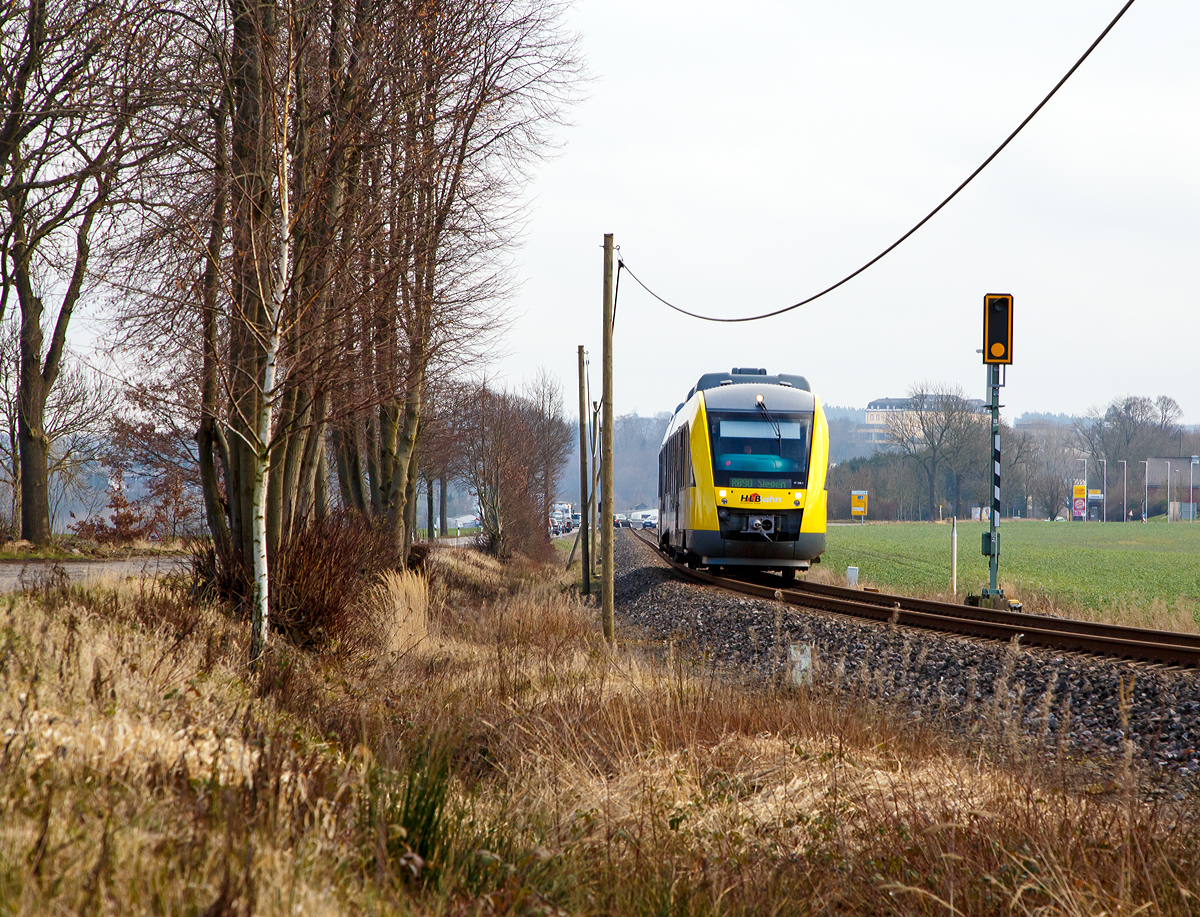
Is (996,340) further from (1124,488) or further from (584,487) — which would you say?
(1124,488)

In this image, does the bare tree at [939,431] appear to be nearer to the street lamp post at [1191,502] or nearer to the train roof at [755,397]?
the street lamp post at [1191,502]

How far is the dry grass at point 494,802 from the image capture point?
2840 millimetres

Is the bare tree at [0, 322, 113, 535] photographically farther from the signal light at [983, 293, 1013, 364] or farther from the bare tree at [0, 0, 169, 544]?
the signal light at [983, 293, 1013, 364]

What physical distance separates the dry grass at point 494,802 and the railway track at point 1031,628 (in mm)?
2172

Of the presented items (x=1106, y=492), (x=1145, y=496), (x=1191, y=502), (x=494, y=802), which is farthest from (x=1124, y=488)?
(x=494, y=802)

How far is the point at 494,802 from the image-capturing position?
15.8 ft

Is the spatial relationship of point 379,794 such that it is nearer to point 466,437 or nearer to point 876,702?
point 876,702

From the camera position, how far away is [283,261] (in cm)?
751

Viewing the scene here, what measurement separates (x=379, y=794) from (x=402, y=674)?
14.9ft

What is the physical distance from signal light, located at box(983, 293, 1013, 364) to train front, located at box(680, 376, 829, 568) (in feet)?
12.6

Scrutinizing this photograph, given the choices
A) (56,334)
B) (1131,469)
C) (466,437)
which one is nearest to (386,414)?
(56,334)

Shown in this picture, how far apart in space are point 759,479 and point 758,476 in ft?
0.18

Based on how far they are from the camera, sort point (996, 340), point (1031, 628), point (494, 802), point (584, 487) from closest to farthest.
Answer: point (494, 802)
point (1031, 628)
point (996, 340)
point (584, 487)

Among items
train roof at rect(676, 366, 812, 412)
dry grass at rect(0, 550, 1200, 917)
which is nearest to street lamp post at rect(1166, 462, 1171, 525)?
train roof at rect(676, 366, 812, 412)
